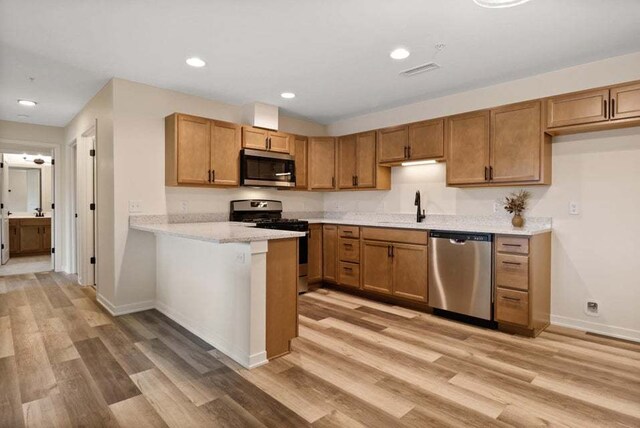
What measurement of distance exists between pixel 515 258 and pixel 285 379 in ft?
7.33

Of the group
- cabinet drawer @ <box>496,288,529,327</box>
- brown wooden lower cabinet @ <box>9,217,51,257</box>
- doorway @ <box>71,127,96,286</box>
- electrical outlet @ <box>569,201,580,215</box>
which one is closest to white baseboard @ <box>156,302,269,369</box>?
doorway @ <box>71,127,96,286</box>

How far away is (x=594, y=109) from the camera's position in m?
2.96

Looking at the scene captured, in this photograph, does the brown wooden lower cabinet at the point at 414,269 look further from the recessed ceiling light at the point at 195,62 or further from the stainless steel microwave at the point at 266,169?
the recessed ceiling light at the point at 195,62

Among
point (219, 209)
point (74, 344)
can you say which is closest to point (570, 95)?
point (219, 209)

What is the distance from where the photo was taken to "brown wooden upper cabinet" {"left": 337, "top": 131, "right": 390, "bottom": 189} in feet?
15.3

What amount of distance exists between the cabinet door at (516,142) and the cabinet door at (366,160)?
1.54 m

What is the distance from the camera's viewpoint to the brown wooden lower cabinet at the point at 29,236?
7344 mm

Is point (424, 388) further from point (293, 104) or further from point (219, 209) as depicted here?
point (293, 104)

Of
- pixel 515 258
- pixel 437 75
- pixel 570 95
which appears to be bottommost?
pixel 515 258

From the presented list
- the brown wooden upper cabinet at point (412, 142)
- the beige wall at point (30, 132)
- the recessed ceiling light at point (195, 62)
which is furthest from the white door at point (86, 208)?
the brown wooden upper cabinet at point (412, 142)

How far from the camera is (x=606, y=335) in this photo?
123 inches

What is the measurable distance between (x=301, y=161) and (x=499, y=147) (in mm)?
2595

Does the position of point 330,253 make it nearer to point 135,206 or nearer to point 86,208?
point 135,206

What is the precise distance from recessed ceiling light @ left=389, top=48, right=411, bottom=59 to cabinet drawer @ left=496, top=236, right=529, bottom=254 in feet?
6.00
